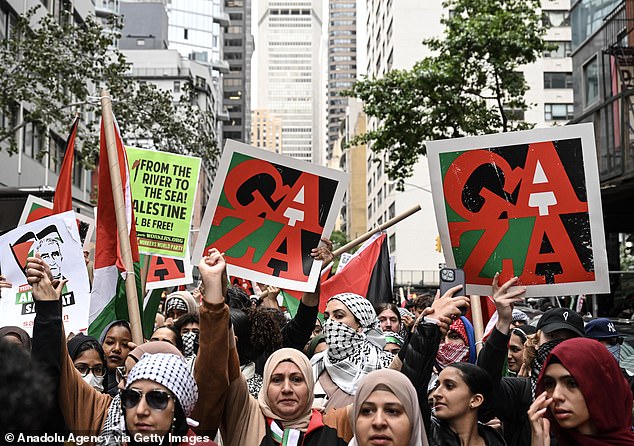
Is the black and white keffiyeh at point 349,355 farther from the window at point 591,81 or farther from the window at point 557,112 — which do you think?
the window at point 557,112

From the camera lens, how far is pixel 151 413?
3.14 meters

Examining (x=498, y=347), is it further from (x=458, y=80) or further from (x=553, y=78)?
(x=553, y=78)

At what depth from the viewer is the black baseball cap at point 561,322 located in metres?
4.85

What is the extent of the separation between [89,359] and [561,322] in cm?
287

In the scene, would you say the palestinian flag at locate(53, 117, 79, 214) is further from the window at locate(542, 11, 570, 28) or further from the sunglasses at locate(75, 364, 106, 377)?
the window at locate(542, 11, 570, 28)

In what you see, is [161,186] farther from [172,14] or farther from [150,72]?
[172,14]

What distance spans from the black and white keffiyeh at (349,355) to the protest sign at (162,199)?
126 inches

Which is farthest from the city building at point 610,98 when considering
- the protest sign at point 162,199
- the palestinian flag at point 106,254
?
the palestinian flag at point 106,254

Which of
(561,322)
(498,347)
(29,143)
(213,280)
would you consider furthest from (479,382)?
(29,143)

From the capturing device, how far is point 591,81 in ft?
73.0

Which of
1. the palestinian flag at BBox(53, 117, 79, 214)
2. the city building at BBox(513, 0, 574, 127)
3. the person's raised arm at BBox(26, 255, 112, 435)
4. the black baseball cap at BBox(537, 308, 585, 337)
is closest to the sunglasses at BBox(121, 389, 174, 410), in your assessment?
the person's raised arm at BBox(26, 255, 112, 435)

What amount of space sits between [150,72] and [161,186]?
6374 cm

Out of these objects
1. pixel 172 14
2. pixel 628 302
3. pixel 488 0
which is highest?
pixel 172 14

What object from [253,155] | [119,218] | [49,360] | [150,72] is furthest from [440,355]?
[150,72]
